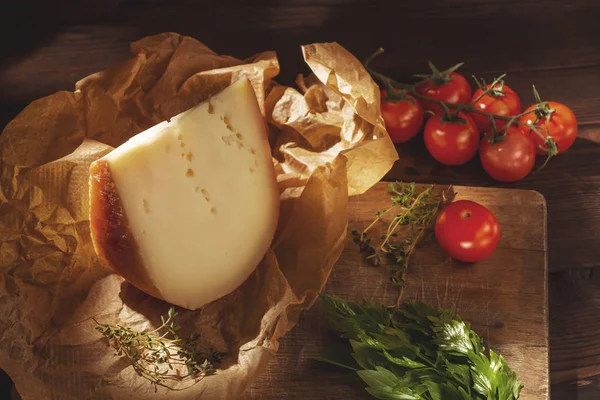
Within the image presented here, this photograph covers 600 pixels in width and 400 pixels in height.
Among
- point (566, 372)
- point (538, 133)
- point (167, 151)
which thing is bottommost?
point (566, 372)

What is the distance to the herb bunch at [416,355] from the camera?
1675 mm

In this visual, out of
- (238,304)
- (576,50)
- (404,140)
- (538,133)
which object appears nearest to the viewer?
(238,304)

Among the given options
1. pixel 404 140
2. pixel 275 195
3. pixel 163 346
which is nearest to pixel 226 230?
pixel 275 195

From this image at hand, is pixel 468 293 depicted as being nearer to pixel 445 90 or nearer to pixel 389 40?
pixel 445 90

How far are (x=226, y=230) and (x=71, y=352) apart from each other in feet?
1.42

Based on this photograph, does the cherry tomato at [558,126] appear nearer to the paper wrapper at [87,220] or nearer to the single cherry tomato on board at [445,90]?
the single cherry tomato on board at [445,90]

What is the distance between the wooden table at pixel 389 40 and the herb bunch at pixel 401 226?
178mm

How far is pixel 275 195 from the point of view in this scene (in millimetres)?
1908

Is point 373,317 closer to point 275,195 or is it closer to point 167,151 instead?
point 275,195

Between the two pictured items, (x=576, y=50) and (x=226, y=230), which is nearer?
(x=226, y=230)

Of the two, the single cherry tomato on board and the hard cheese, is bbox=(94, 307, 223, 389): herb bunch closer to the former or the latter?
the hard cheese

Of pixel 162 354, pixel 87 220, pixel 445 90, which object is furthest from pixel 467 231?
pixel 87 220

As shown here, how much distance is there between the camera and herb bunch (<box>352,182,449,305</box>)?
195 centimetres

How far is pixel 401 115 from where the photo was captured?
2.15 metres
